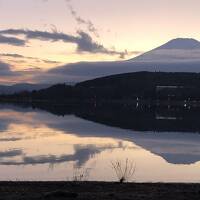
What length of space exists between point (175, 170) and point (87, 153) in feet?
23.6

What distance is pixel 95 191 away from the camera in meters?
13.7

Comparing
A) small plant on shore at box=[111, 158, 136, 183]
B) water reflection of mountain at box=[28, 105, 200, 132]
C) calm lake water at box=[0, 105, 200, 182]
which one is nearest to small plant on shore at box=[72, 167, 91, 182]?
calm lake water at box=[0, 105, 200, 182]

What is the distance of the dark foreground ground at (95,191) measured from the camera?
40.0 feet

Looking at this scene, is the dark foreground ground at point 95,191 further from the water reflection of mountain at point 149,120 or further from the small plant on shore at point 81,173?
the water reflection of mountain at point 149,120

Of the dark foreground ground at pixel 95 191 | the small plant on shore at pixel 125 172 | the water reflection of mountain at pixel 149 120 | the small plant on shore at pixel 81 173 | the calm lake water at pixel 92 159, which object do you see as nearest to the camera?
the dark foreground ground at pixel 95 191

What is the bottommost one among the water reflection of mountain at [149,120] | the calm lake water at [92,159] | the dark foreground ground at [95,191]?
the water reflection of mountain at [149,120]

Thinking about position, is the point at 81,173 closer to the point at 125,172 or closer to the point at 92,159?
the point at 125,172

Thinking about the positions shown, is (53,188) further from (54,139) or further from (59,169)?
(54,139)

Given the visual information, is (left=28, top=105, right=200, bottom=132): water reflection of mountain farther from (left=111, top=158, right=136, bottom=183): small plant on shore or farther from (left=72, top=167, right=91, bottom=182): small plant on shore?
(left=72, top=167, right=91, bottom=182): small plant on shore

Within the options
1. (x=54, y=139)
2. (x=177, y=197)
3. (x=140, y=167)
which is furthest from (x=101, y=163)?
(x=54, y=139)

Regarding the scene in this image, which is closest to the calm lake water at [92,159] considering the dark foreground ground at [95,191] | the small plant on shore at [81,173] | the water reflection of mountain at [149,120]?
the small plant on shore at [81,173]

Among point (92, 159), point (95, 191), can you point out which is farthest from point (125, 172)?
point (92, 159)

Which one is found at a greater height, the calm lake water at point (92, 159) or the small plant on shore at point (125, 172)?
the small plant on shore at point (125, 172)

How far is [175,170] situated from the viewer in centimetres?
2095
